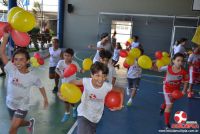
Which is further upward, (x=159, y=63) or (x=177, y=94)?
(x=159, y=63)

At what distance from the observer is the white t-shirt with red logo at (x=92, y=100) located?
3.03 m

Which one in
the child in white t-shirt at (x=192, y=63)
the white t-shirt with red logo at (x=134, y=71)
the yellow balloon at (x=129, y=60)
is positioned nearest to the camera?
the yellow balloon at (x=129, y=60)

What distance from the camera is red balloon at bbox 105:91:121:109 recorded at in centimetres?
304

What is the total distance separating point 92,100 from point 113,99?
0.24m

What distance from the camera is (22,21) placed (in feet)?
11.2

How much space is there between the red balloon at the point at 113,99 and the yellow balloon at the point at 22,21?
144 centimetres

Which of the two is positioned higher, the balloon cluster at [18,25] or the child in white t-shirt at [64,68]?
the balloon cluster at [18,25]

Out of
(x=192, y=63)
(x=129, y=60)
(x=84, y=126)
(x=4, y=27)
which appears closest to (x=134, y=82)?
(x=129, y=60)

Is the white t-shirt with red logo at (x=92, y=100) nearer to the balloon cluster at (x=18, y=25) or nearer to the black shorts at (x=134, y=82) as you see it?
the balloon cluster at (x=18, y=25)

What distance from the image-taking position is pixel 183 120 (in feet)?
17.0

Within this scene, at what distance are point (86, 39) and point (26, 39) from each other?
14.0 m

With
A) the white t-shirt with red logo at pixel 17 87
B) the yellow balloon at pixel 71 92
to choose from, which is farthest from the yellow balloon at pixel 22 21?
the yellow balloon at pixel 71 92

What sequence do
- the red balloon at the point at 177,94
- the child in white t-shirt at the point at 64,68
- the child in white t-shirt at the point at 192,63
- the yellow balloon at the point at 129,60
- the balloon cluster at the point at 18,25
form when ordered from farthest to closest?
1. the child in white t-shirt at the point at 192,63
2. the yellow balloon at the point at 129,60
3. the child in white t-shirt at the point at 64,68
4. the red balloon at the point at 177,94
5. the balloon cluster at the point at 18,25

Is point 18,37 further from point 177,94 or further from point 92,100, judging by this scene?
point 177,94
